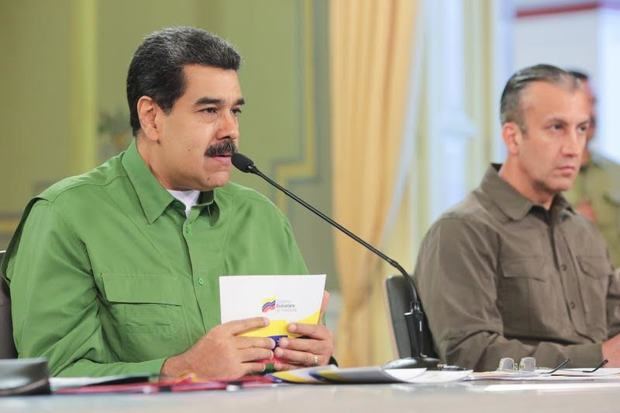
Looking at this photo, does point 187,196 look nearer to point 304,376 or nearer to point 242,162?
point 242,162

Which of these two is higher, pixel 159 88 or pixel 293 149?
pixel 159 88

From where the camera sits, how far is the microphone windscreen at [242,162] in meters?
2.21

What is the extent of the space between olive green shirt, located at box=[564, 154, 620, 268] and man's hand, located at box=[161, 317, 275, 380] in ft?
9.61

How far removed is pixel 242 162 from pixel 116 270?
1.10 feet

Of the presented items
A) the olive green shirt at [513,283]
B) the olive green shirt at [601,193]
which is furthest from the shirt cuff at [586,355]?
the olive green shirt at [601,193]

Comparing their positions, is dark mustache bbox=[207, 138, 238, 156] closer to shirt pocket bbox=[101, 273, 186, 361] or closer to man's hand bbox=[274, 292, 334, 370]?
shirt pocket bbox=[101, 273, 186, 361]

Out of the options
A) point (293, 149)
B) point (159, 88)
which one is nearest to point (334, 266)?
point (293, 149)

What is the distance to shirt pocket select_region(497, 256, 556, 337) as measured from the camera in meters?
2.82

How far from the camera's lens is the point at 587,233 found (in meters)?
3.11

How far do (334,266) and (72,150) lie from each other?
1342mm

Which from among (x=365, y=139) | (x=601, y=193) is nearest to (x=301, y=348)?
(x=365, y=139)

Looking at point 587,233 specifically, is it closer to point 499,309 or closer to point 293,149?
point 499,309

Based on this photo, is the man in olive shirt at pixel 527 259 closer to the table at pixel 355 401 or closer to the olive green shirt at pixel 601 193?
the table at pixel 355 401

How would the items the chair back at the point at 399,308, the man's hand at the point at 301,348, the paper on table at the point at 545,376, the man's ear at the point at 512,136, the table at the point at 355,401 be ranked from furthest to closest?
the man's ear at the point at 512,136 → the chair back at the point at 399,308 → the man's hand at the point at 301,348 → the paper on table at the point at 545,376 → the table at the point at 355,401
